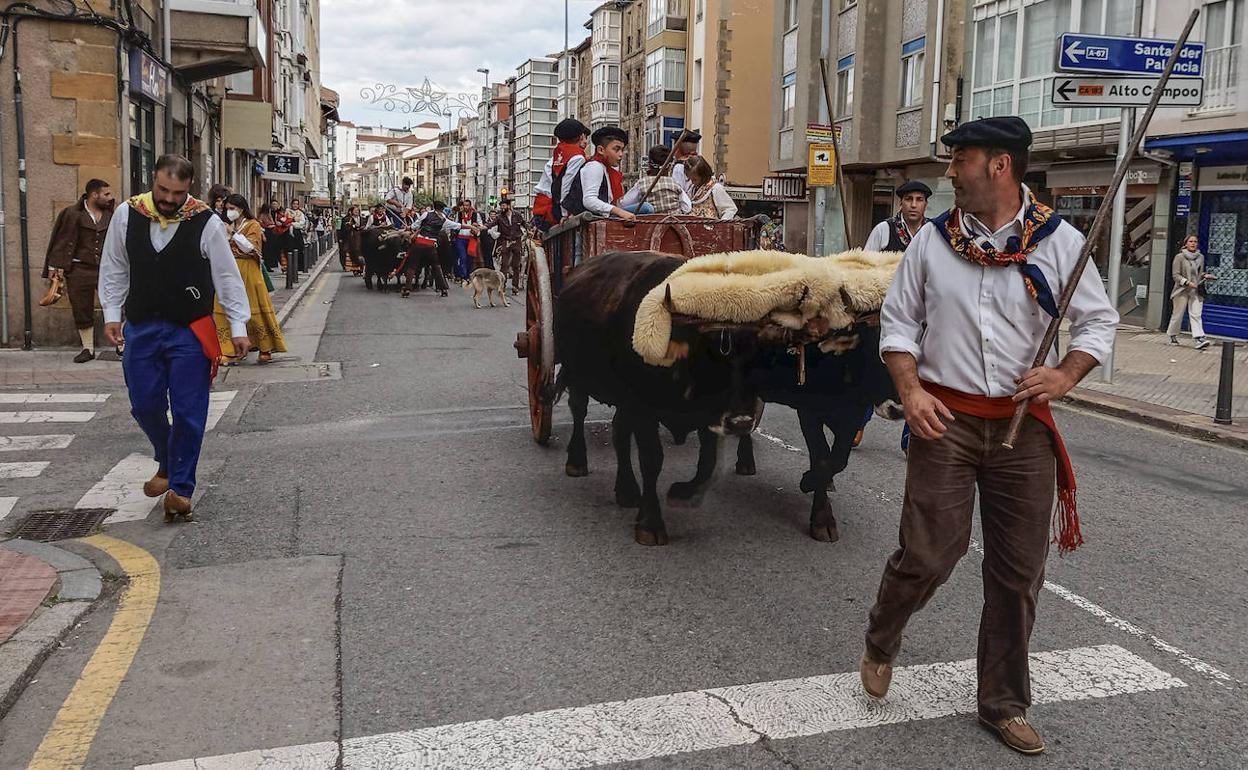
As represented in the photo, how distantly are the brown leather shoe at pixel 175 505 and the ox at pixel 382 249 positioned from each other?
18923mm

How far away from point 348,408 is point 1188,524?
6710mm

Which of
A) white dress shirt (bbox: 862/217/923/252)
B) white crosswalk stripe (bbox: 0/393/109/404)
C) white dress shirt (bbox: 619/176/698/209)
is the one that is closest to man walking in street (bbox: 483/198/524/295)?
white crosswalk stripe (bbox: 0/393/109/404)

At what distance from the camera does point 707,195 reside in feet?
25.9

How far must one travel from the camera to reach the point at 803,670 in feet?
13.5

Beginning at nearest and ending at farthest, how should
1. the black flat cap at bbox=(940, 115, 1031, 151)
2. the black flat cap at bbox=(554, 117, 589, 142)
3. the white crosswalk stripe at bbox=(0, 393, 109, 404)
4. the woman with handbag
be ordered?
the black flat cap at bbox=(940, 115, 1031, 151) < the black flat cap at bbox=(554, 117, 589, 142) < the white crosswalk stripe at bbox=(0, 393, 109, 404) < the woman with handbag

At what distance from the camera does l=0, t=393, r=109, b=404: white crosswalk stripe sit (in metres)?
9.87

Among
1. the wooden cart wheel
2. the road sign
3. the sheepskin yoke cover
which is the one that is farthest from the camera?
the road sign

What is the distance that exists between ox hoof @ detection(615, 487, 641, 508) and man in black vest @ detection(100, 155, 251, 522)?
2.23 metres

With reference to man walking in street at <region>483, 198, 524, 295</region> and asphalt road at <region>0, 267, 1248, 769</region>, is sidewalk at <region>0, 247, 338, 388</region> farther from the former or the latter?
man walking in street at <region>483, 198, 524, 295</region>

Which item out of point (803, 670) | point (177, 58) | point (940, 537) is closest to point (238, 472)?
point (803, 670)

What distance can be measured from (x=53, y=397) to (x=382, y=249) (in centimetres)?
1507

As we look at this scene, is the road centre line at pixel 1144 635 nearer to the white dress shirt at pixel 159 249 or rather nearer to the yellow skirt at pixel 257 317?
the white dress shirt at pixel 159 249

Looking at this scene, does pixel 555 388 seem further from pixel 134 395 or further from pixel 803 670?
pixel 803 670

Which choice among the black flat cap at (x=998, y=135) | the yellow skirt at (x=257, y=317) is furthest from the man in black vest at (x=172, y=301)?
the yellow skirt at (x=257, y=317)
